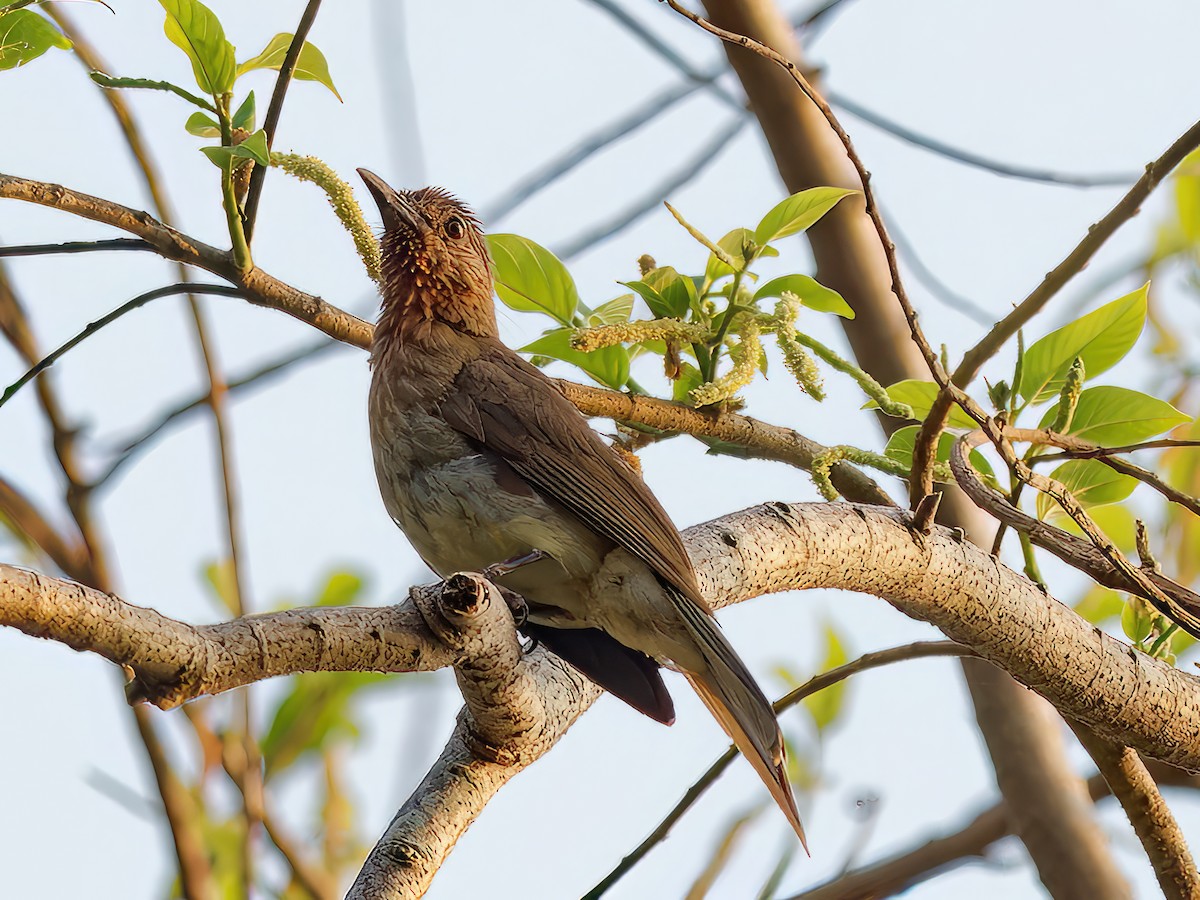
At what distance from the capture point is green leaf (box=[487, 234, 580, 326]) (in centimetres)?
301

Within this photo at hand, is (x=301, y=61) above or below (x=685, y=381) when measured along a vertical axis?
above

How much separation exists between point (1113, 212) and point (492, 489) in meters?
1.52

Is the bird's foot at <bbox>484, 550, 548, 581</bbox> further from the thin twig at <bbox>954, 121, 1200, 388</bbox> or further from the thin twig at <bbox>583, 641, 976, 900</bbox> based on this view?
the thin twig at <bbox>954, 121, 1200, 388</bbox>

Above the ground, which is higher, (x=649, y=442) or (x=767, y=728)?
(x=649, y=442)

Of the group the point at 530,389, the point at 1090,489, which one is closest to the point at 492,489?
the point at 530,389

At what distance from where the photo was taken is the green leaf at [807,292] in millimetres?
2840

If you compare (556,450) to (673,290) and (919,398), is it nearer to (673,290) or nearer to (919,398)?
(673,290)

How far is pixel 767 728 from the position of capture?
2.80 metres

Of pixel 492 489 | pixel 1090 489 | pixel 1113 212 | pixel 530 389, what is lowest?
pixel 1090 489

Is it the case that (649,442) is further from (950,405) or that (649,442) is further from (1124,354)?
(1124,354)

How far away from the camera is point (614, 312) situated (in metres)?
3.13

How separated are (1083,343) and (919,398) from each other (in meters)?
0.39

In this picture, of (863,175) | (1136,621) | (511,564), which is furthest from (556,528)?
(1136,621)

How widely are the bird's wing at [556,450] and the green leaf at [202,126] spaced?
900mm
